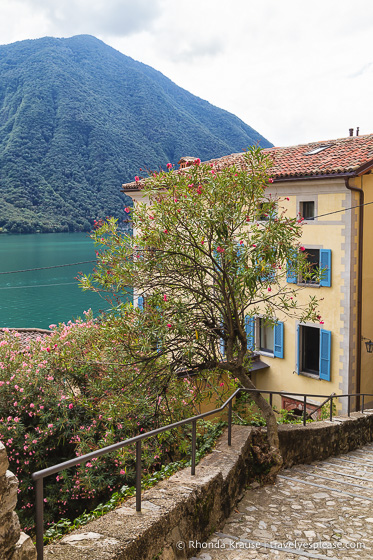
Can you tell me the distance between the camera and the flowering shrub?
6824 mm

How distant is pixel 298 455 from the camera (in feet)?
23.6

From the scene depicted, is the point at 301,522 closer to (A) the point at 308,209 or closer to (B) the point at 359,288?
(B) the point at 359,288

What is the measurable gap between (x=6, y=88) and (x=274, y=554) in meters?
168

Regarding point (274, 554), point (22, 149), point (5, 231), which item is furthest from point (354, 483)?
point (22, 149)

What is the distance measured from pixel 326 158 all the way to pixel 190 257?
1121 centimetres

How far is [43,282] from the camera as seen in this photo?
5481 cm

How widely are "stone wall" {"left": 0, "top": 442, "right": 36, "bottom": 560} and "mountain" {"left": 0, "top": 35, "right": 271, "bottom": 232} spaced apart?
74583 mm

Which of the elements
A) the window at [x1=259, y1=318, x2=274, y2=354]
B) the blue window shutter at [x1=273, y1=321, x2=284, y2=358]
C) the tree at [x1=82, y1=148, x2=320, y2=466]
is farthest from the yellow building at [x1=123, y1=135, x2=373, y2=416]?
the tree at [x1=82, y1=148, x2=320, y2=466]

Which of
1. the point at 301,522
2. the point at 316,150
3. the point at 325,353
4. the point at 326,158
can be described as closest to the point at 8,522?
the point at 301,522

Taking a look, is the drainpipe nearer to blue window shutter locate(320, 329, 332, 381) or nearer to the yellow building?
the yellow building

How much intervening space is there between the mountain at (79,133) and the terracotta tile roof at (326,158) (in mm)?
59891

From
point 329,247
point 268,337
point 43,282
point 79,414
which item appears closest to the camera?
point 79,414

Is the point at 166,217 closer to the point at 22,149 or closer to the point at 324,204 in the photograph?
the point at 324,204

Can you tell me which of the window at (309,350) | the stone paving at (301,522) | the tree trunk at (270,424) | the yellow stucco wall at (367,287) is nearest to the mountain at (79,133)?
the window at (309,350)
